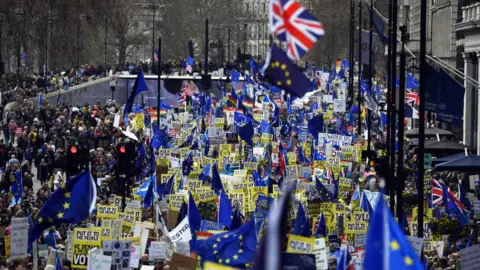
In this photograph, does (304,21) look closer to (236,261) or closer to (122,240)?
(236,261)

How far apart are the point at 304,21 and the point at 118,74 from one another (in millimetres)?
70657

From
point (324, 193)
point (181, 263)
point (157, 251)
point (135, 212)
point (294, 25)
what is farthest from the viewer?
point (324, 193)

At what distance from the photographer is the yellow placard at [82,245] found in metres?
20.2

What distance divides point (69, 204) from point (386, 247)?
10.1m

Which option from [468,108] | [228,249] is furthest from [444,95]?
[468,108]

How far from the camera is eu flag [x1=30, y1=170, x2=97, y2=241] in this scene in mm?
20750

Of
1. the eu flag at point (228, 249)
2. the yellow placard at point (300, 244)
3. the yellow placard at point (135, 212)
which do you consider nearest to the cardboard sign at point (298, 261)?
the yellow placard at point (300, 244)

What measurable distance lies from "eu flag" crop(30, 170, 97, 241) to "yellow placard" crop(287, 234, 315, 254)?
4.29 meters

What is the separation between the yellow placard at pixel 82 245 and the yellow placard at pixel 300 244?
3584 mm

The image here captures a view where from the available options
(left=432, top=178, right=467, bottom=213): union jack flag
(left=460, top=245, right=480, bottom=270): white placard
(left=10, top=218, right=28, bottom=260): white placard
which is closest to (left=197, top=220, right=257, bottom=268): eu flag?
(left=460, top=245, right=480, bottom=270): white placard

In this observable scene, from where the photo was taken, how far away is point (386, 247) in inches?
451

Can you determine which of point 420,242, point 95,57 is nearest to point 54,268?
point 420,242

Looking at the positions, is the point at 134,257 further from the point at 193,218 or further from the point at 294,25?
the point at 294,25

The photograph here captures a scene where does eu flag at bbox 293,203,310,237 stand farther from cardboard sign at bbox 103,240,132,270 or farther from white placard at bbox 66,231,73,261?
cardboard sign at bbox 103,240,132,270
